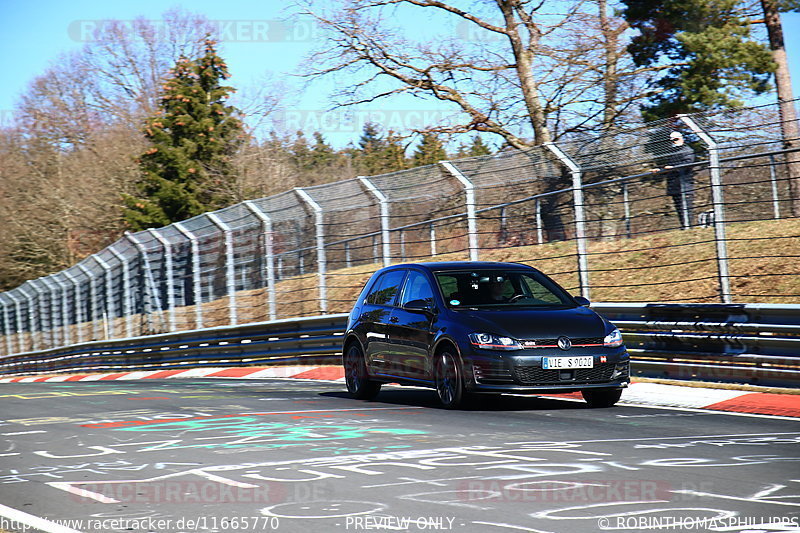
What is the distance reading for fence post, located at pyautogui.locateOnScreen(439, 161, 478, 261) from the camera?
1619cm

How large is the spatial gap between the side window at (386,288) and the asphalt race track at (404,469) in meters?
1.39

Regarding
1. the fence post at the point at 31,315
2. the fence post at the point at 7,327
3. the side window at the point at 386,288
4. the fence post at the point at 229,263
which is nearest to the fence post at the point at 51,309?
the fence post at the point at 31,315

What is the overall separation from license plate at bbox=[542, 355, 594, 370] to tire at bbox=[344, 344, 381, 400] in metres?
2.96

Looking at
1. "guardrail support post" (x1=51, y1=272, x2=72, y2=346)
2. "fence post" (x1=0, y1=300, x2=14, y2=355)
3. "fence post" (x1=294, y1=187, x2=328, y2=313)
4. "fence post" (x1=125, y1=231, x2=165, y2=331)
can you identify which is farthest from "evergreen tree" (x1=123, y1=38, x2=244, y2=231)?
"fence post" (x1=294, y1=187, x2=328, y2=313)

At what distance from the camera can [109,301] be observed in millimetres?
29266

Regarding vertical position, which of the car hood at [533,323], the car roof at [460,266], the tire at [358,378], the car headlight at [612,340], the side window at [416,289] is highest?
the car roof at [460,266]

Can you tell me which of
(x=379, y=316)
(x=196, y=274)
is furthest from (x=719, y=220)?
(x=196, y=274)

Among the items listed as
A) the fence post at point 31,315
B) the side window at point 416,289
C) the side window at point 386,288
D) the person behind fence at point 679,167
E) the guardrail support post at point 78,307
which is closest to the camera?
the side window at point 416,289

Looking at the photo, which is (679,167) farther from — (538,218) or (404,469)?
(404,469)

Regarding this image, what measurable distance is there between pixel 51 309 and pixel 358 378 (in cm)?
2557

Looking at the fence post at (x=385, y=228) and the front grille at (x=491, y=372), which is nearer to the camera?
the front grille at (x=491, y=372)

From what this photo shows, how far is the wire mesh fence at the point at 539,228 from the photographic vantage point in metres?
14.2

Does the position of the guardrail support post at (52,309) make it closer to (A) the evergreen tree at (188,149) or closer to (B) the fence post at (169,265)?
(B) the fence post at (169,265)

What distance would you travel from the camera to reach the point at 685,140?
1400cm
